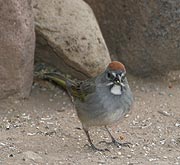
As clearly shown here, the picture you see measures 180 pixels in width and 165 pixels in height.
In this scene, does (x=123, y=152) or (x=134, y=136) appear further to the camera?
(x=134, y=136)

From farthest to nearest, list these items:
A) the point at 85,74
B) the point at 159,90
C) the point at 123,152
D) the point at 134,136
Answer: the point at 159,90
the point at 85,74
the point at 134,136
the point at 123,152

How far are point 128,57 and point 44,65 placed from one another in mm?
1040

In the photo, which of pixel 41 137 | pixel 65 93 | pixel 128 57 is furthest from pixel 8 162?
pixel 128 57

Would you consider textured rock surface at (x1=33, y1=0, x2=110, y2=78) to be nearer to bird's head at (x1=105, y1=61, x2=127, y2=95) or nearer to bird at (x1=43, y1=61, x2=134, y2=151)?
bird at (x1=43, y1=61, x2=134, y2=151)

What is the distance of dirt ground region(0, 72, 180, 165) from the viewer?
271 inches

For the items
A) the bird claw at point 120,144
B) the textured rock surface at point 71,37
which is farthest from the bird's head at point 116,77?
the textured rock surface at point 71,37

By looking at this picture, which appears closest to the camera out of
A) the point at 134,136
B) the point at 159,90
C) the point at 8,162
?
the point at 8,162

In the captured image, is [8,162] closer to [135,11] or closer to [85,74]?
[85,74]

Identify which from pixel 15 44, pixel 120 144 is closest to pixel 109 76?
pixel 120 144

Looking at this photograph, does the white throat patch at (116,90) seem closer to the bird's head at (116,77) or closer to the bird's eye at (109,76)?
the bird's head at (116,77)

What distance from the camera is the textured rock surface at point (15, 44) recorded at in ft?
25.5

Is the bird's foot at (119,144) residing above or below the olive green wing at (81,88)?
below

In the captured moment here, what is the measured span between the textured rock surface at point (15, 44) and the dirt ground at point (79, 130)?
0.26 meters

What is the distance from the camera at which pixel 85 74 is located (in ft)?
27.4
